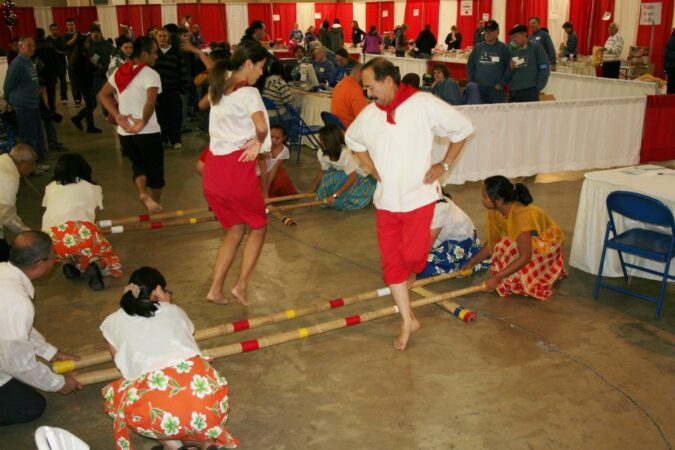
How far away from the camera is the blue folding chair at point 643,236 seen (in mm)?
3812

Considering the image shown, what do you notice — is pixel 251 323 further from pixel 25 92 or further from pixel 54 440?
→ pixel 25 92

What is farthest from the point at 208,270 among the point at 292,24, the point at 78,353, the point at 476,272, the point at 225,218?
the point at 292,24

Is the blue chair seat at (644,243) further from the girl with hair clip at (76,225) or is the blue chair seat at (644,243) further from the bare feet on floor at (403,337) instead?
the girl with hair clip at (76,225)

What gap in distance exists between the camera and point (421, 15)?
23.1 m

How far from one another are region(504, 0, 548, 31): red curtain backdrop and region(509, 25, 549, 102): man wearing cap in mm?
11225

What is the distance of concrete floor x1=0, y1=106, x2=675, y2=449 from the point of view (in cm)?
286

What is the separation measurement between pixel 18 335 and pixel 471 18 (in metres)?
20.4

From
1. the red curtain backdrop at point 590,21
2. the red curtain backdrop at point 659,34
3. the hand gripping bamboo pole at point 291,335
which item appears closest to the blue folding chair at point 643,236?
the hand gripping bamboo pole at point 291,335

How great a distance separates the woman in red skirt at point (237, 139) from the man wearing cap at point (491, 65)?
17.2 ft

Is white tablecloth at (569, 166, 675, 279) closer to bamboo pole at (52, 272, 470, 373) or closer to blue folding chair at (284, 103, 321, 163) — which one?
bamboo pole at (52, 272, 470, 373)

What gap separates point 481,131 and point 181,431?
5.41m

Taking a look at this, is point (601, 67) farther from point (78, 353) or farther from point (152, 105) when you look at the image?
point (78, 353)

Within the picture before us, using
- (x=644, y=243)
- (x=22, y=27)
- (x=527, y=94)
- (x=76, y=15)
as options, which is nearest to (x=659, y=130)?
(x=527, y=94)

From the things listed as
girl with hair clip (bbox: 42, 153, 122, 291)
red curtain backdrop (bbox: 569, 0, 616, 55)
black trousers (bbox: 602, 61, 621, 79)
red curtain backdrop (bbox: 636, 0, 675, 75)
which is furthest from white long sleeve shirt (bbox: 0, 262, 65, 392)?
red curtain backdrop (bbox: 569, 0, 616, 55)
